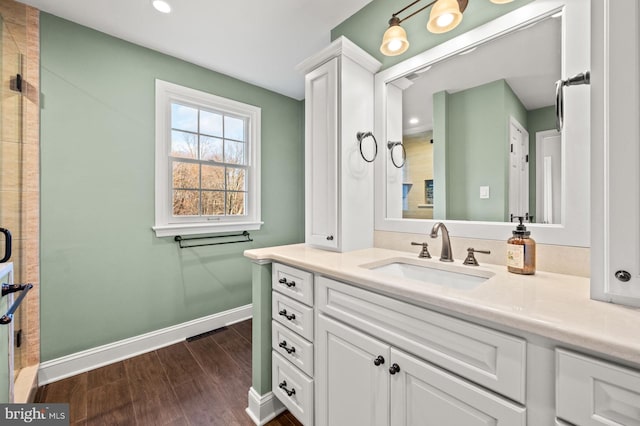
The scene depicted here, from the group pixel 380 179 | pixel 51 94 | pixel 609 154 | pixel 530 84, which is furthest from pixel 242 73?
pixel 609 154

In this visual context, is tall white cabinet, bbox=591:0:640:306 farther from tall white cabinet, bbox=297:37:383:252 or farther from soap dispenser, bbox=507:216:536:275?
tall white cabinet, bbox=297:37:383:252

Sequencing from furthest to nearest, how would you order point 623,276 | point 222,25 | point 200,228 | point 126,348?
point 200,228, point 126,348, point 222,25, point 623,276

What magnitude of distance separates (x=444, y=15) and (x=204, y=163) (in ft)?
7.55

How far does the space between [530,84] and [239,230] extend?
262 centimetres

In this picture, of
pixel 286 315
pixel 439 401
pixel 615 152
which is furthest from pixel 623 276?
pixel 286 315

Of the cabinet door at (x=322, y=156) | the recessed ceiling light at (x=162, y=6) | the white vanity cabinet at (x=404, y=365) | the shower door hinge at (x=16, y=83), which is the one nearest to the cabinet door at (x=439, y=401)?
the white vanity cabinet at (x=404, y=365)

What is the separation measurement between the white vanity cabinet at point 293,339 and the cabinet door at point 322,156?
395 mm

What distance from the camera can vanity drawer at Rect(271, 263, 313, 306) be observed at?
4.33ft

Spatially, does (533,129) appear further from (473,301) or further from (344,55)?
(344,55)

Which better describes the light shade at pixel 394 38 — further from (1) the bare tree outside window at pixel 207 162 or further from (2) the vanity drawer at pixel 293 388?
(1) the bare tree outside window at pixel 207 162

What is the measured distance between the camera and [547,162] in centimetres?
113

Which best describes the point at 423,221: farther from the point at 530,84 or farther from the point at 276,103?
the point at 276,103

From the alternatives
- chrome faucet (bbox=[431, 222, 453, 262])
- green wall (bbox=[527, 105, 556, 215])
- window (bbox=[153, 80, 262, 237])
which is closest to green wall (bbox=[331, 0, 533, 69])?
green wall (bbox=[527, 105, 556, 215])

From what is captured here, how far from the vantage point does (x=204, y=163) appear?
265 cm
